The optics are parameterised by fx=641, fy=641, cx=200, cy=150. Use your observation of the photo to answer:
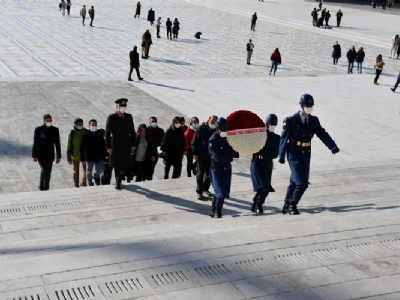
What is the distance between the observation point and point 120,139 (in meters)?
9.90

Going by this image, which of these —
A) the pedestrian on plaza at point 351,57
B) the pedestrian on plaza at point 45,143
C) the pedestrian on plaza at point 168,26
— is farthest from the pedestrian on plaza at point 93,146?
the pedestrian on plaza at point 168,26

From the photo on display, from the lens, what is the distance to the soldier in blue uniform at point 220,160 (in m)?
8.32

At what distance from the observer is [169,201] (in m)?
9.51

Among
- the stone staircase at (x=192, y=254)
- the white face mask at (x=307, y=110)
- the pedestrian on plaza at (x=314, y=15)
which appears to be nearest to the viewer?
the stone staircase at (x=192, y=254)

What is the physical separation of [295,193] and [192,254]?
121 inches

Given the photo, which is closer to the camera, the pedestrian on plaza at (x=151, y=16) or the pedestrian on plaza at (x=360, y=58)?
the pedestrian on plaza at (x=360, y=58)

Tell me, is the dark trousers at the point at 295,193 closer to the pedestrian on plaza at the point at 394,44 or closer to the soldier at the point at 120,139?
the soldier at the point at 120,139

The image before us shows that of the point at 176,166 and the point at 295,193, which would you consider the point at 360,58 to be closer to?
the point at 176,166

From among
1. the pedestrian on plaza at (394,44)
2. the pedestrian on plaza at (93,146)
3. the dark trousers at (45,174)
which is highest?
the pedestrian on plaza at (394,44)

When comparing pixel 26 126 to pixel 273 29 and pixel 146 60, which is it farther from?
pixel 273 29

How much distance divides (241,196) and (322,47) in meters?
24.2

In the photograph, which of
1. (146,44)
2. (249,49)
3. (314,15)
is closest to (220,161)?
(249,49)

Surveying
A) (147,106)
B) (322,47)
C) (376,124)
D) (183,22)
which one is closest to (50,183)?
(147,106)

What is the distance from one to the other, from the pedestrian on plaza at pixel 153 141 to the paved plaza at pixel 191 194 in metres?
0.66
